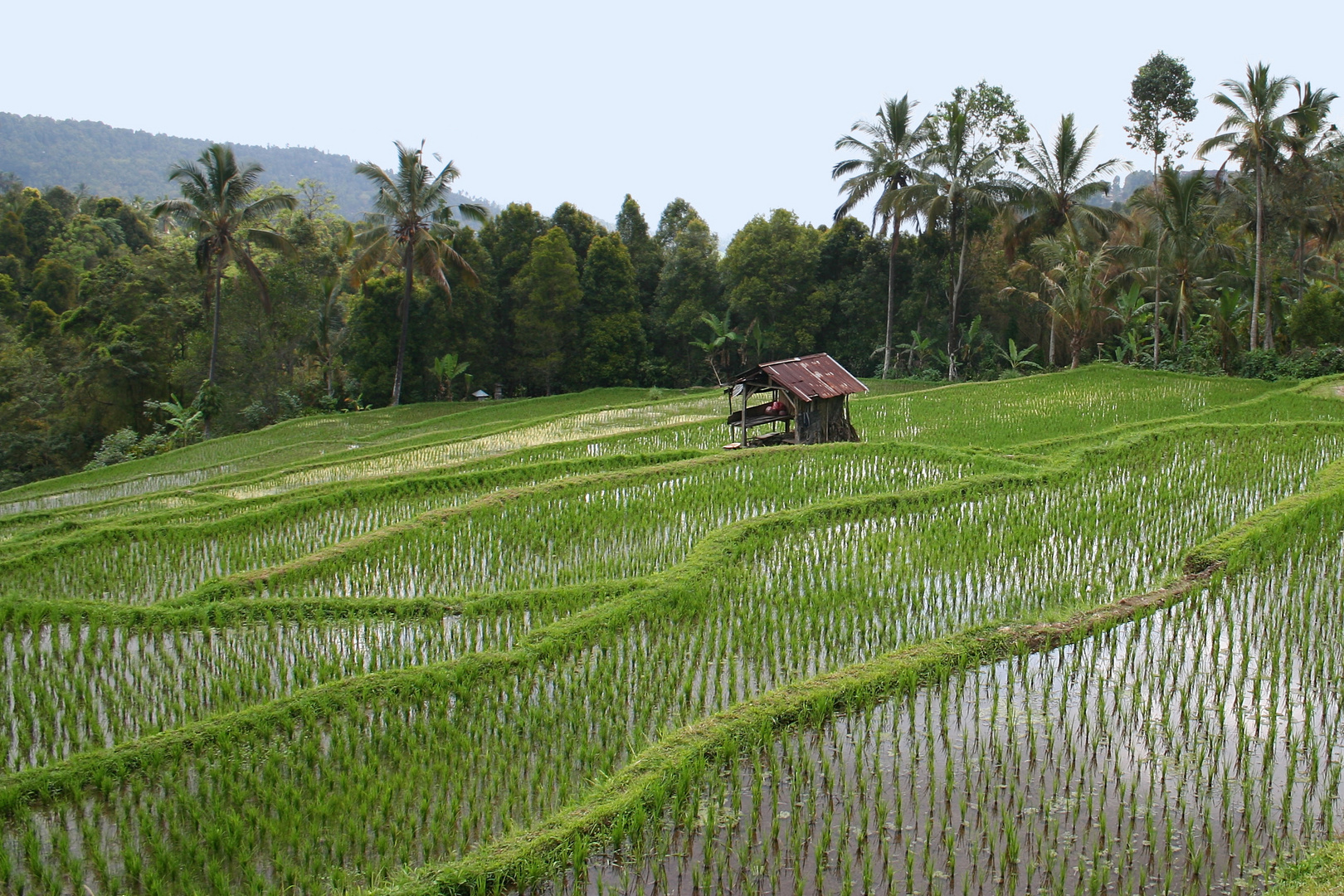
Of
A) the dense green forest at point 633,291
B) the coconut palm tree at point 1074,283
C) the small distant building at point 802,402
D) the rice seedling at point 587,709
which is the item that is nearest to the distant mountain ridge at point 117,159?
the dense green forest at point 633,291

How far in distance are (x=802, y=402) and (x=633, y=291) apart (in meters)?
15.8

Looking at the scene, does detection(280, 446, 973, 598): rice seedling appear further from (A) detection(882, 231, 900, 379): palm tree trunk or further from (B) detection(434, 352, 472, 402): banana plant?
(B) detection(434, 352, 472, 402): banana plant

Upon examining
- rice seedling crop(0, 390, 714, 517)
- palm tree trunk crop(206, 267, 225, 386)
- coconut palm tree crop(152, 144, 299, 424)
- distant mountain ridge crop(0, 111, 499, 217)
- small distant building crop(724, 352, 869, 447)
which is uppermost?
distant mountain ridge crop(0, 111, 499, 217)

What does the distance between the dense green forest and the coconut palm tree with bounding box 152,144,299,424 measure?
65 mm

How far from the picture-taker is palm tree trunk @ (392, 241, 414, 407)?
23.3 meters

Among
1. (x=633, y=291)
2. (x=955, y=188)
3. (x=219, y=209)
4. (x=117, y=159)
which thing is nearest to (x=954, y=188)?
(x=955, y=188)

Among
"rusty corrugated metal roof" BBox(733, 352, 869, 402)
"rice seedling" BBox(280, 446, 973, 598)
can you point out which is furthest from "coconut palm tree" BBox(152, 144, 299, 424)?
"rice seedling" BBox(280, 446, 973, 598)

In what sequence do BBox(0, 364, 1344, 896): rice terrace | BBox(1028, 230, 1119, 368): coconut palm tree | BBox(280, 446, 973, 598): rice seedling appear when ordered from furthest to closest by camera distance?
BBox(1028, 230, 1119, 368): coconut palm tree → BBox(280, 446, 973, 598): rice seedling → BBox(0, 364, 1344, 896): rice terrace

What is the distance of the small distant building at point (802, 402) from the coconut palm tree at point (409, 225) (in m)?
13.0

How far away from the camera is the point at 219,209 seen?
2219 centimetres

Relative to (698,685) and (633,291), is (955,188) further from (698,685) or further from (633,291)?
(698,685)

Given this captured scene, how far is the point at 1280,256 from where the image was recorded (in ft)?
86.3

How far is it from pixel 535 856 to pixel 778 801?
105 centimetres

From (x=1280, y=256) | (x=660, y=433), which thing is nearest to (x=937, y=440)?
(x=660, y=433)
